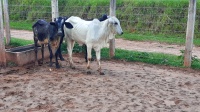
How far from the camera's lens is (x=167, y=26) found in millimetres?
13031

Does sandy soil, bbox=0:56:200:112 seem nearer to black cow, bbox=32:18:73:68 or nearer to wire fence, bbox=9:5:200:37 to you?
black cow, bbox=32:18:73:68

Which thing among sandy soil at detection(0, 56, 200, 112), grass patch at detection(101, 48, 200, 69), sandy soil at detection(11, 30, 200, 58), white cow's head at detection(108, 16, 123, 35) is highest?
white cow's head at detection(108, 16, 123, 35)

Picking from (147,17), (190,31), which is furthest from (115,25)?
(147,17)

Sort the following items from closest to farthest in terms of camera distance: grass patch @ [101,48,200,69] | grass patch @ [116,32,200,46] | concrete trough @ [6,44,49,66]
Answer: concrete trough @ [6,44,49,66] < grass patch @ [101,48,200,69] < grass patch @ [116,32,200,46]

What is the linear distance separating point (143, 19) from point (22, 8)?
7.51m

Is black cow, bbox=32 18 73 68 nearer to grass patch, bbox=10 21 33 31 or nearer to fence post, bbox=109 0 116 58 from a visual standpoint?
fence post, bbox=109 0 116 58

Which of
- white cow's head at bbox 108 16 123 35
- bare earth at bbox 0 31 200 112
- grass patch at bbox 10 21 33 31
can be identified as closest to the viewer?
bare earth at bbox 0 31 200 112

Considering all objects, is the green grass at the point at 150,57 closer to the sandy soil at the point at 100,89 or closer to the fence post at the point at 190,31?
the fence post at the point at 190,31

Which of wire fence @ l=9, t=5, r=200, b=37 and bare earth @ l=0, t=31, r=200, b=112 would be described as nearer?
bare earth @ l=0, t=31, r=200, b=112

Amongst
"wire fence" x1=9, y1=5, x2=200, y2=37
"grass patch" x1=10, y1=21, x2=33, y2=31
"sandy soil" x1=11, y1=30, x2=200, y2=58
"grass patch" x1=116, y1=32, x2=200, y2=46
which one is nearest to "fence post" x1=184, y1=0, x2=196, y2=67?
"sandy soil" x1=11, y1=30, x2=200, y2=58

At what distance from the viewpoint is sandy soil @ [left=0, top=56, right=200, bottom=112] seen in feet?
17.7

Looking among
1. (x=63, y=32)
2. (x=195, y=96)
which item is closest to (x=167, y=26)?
(x=63, y=32)

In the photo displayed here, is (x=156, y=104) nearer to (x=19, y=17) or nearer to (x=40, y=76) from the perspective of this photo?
(x=40, y=76)

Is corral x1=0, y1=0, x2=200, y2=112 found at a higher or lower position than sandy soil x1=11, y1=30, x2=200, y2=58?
lower
